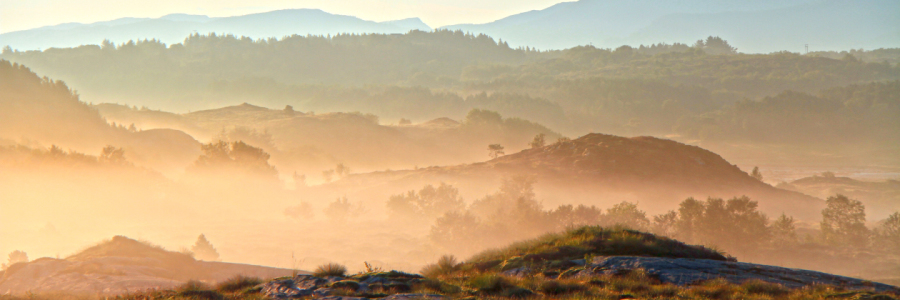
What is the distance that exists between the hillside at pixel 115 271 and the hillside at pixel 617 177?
71.7 ft

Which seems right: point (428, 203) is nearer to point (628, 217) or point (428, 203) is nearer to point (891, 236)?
point (628, 217)

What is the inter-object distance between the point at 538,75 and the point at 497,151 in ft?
359

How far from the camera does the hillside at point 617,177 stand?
3391 cm

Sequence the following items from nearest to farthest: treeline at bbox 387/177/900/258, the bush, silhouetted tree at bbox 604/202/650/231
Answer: the bush < silhouetted tree at bbox 604/202/650/231 < treeline at bbox 387/177/900/258

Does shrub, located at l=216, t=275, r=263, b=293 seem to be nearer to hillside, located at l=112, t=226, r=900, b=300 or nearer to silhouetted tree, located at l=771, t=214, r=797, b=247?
hillside, located at l=112, t=226, r=900, b=300

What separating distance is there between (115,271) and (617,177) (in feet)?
99.9

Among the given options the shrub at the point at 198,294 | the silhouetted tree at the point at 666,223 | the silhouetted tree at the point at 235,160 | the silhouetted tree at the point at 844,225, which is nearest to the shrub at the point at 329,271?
the shrub at the point at 198,294

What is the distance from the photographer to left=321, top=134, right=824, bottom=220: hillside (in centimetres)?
3391

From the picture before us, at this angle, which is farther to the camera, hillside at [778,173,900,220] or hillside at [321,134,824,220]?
hillside at [778,173,900,220]

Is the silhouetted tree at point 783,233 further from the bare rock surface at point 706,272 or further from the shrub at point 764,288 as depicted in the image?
the shrub at point 764,288

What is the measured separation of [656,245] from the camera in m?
10.4

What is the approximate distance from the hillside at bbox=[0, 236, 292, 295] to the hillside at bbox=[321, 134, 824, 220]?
21.9m

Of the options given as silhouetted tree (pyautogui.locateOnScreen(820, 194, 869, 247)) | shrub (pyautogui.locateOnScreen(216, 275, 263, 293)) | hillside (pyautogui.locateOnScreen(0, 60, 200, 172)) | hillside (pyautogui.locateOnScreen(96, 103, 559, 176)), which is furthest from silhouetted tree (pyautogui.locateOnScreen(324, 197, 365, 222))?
hillside (pyautogui.locateOnScreen(96, 103, 559, 176))

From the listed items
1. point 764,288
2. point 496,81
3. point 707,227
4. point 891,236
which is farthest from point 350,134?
point 496,81
